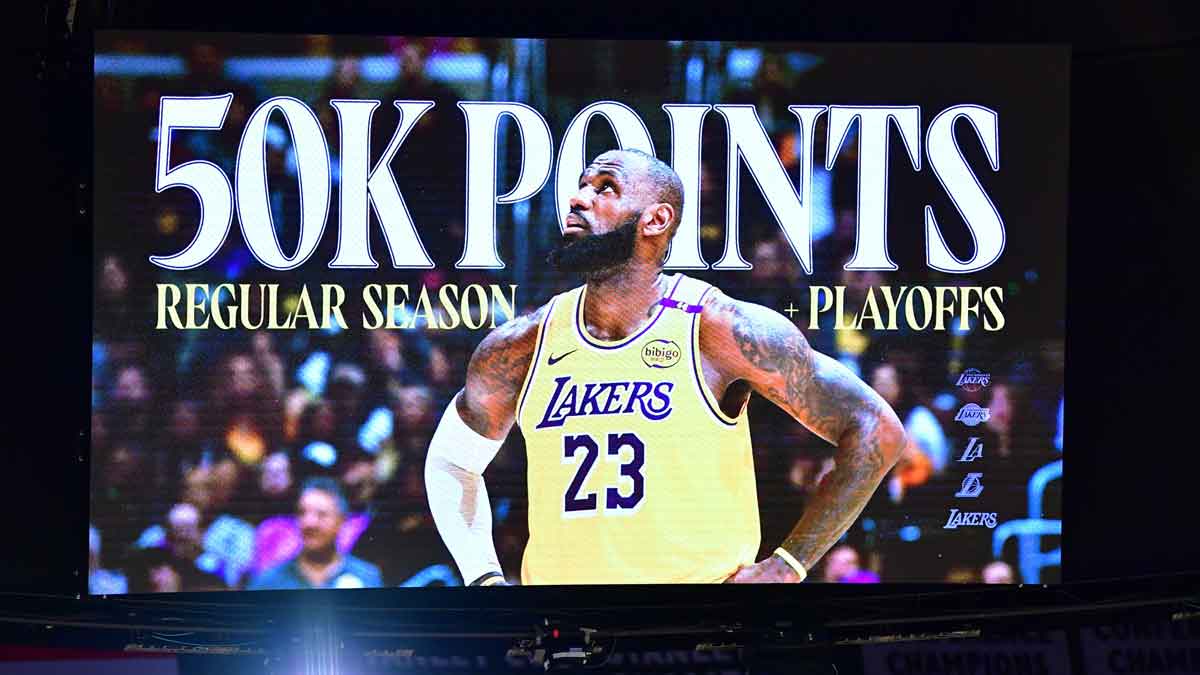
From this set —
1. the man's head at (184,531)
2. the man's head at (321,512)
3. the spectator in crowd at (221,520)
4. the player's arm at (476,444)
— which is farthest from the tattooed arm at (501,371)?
the man's head at (184,531)

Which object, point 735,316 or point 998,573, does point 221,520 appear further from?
point 998,573

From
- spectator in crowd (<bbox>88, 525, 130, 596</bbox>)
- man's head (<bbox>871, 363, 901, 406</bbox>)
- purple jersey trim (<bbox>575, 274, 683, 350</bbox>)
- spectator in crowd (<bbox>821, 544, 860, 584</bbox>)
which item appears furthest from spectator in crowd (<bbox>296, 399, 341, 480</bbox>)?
man's head (<bbox>871, 363, 901, 406</bbox>)

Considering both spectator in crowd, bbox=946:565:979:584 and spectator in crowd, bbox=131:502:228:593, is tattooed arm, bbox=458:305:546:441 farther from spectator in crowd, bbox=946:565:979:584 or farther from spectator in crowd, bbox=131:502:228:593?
spectator in crowd, bbox=946:565:979:584

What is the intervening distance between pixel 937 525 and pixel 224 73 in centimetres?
226

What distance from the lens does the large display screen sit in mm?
3910

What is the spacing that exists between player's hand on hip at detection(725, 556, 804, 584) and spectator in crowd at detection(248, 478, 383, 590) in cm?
96

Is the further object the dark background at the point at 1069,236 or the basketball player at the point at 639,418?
the dark background at the point at 1069,236

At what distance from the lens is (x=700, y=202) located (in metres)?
3.98

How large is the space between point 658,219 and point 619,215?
11 cm

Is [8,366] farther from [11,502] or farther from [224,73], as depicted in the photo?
[224,73]

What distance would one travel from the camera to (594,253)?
396cm

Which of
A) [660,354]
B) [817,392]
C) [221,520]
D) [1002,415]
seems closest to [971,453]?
[1002,415]

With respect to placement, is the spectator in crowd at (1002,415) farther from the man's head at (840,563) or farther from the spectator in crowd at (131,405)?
the spectator in crowd at (131,405)

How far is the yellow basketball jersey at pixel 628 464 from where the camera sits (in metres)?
3.93
